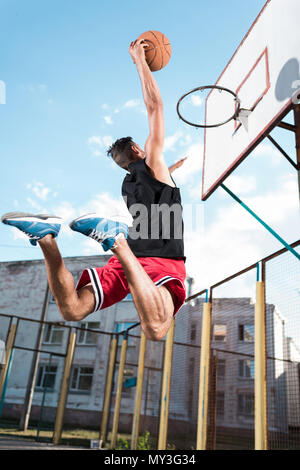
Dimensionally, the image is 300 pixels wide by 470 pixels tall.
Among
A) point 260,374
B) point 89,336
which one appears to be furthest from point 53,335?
point 260,374

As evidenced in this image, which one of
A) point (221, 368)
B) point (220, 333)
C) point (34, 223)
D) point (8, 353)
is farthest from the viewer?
point (220, 333)

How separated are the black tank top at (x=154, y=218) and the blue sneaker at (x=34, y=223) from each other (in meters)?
0.77

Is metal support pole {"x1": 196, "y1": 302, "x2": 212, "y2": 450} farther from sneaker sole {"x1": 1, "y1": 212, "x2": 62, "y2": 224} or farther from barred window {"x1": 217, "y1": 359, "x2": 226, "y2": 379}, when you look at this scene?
barred window {"x1": 217, "y1": 359, "x2": 226, "y2": 379}

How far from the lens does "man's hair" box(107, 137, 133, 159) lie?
10.1 ft

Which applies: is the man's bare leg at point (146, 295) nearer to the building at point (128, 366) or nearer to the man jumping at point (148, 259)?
the man jumping at point (148, 259)

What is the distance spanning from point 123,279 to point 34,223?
87 centimetres

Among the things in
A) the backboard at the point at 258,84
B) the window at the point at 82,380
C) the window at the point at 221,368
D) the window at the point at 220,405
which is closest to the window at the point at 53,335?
the window at the point at 82,380

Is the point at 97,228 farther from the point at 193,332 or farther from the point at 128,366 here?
the point at 193,332

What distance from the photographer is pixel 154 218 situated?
270 cm

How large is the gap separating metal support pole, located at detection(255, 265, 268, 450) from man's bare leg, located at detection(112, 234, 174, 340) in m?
2.15

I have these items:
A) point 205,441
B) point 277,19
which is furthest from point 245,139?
point 205,441

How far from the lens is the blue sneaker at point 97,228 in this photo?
205cm

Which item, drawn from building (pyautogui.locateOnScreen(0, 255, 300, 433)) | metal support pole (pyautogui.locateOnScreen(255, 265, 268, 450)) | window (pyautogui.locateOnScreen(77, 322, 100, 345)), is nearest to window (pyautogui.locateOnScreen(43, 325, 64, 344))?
building (pyautogui.locateOnScreen(0, 255, 300, 433))
